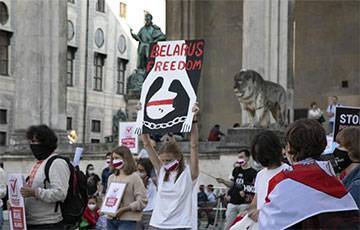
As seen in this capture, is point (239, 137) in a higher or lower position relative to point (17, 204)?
higher

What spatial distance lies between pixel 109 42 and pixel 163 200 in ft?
175

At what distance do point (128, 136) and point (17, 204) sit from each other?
36.8ft

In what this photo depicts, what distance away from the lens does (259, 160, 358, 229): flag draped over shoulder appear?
4941 millimetres

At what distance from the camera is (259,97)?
22141 millimetres

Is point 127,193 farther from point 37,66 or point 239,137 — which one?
point 37,66

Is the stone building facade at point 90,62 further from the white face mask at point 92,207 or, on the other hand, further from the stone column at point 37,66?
the white face mask at point 92,207

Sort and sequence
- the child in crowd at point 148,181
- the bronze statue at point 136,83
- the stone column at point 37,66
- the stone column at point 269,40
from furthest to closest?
1. the bronze statue at point 136,83
2. the stone column at point 37,66
3. the stone column at point 269,40
4. the child in crowd at point 148,181

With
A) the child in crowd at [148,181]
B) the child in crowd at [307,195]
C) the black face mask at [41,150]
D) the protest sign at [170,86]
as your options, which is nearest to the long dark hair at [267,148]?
the child in crowd at [307,195]

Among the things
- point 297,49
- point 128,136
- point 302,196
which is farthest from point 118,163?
point 297,49

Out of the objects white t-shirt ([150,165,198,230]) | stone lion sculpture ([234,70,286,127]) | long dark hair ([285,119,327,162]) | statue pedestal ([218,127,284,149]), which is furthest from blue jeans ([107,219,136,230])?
stone lion sculpture ([234,70,286,127])

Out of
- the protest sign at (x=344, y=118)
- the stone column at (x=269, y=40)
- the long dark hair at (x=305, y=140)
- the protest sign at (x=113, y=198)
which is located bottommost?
the protest sign at (x=113, y=198)

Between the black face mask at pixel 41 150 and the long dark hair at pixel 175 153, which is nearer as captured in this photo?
the black face mask at pixel 41 150

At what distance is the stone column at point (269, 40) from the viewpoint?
23.7 m

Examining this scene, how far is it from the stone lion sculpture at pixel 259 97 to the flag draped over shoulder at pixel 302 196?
669 inches
